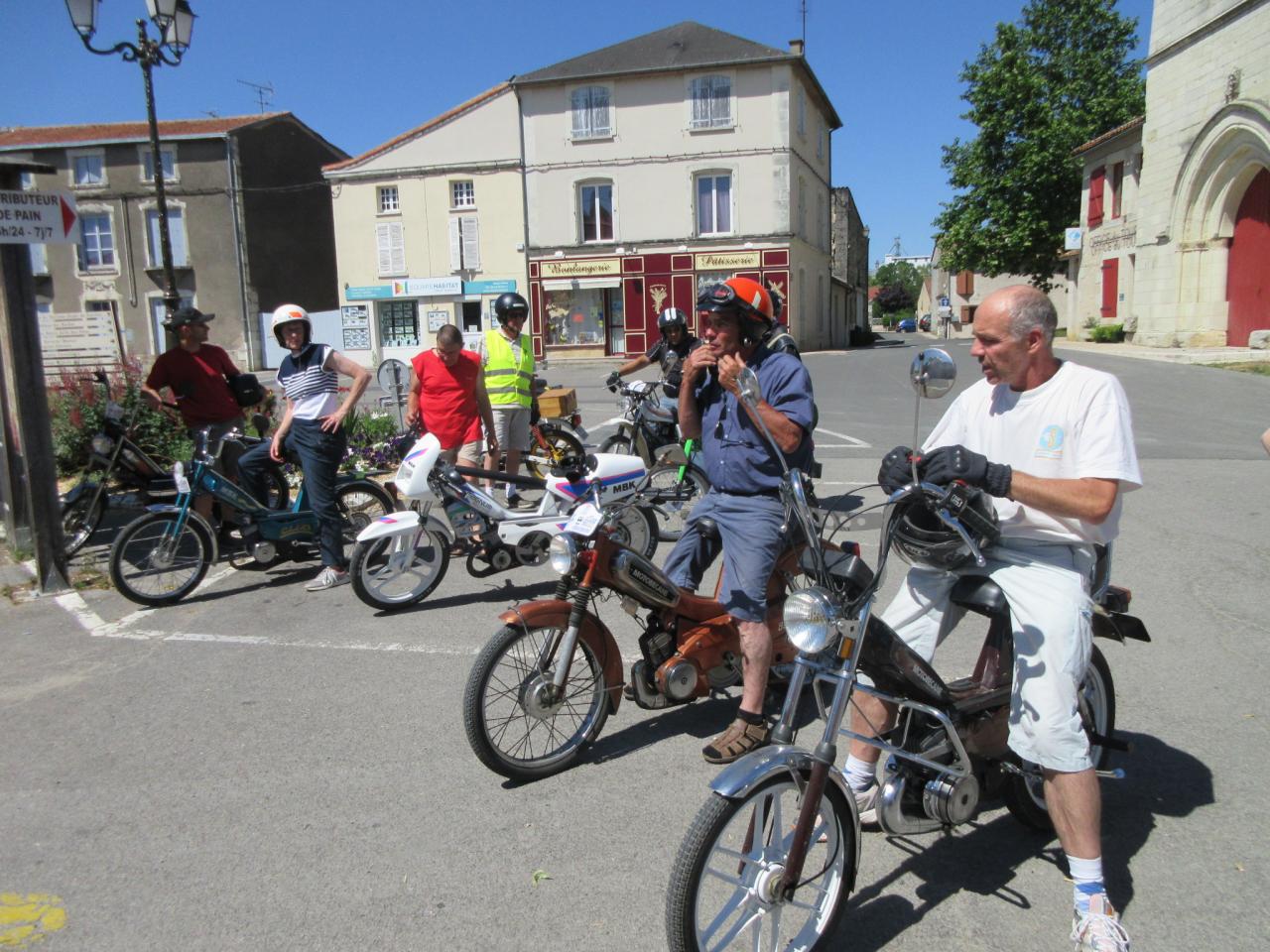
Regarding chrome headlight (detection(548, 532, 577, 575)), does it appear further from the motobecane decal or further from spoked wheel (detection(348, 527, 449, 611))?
spoked wheel (detection(348, 527, 449, 611))

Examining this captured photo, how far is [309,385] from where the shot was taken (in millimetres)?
6492

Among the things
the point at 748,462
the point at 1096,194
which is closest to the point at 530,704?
the point at 748,462

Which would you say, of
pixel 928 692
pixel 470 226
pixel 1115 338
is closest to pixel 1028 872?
pixel 928 692

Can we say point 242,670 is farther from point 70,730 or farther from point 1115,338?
point 1115,338

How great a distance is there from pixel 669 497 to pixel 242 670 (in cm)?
257

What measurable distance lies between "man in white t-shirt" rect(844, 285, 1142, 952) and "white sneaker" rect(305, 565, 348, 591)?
4.58 metres

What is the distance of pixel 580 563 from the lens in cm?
375

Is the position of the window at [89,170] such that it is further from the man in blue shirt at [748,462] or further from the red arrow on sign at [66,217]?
the man in blue shirt at [748,462]

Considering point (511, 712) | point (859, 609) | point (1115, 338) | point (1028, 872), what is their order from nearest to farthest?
point (859, 609)
point (1028, 872)
point (511, 712)
point (1115, 338)

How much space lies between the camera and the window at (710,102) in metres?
34.6

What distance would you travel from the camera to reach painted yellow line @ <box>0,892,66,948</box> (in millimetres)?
2865

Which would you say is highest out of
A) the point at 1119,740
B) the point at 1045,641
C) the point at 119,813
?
the point at 1045,641

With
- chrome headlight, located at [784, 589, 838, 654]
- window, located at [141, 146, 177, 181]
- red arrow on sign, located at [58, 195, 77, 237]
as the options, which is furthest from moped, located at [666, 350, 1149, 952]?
window, located at [141, 146, 177, 181]

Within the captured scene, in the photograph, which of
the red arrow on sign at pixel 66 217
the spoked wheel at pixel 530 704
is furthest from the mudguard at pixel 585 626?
the red arrow on sign at pixel 66 217
